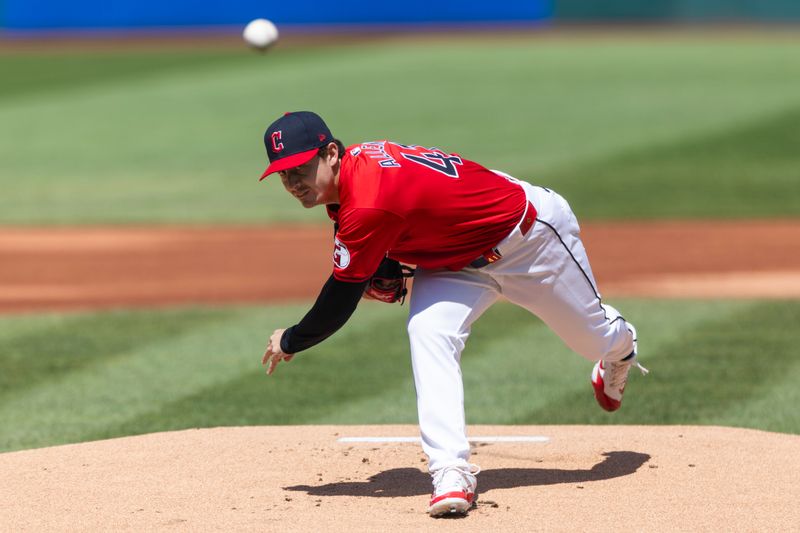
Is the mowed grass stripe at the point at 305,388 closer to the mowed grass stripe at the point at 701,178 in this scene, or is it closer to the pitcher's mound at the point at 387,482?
the pitcher's mound at the point at 387,482

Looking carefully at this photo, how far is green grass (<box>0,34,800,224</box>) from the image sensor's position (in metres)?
15.1

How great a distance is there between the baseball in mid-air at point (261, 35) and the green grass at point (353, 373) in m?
1.95

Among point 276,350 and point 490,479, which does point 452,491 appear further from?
point 276,350

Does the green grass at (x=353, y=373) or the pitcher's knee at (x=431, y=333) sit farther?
the green grass at (x=353, y=373)

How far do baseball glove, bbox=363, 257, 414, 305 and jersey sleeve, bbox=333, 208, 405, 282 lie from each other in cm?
37

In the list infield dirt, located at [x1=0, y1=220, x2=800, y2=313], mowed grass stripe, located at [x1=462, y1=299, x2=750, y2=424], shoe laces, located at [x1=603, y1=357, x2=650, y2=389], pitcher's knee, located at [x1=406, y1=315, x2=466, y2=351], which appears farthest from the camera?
infield dirt, located at [x1=0, y1=220, x2=800, y2=313]

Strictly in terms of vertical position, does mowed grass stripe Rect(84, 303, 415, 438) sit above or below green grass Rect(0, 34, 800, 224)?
above

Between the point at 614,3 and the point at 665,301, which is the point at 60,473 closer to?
the point at 665,301

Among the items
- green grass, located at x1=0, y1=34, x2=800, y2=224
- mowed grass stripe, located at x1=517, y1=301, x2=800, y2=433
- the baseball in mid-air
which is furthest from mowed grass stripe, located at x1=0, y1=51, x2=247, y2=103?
mowed grass stripe, located at x1=517, y1=301, x2=800, y2=433

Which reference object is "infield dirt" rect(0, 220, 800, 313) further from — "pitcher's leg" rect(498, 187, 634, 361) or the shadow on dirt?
"pitcher's leg" rect(498, 187, 634, 361)

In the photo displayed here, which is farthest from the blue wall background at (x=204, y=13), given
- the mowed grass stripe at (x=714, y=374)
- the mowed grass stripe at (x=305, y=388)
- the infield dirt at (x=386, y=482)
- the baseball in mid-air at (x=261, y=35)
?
the infield dirt at (x=386, y=482)

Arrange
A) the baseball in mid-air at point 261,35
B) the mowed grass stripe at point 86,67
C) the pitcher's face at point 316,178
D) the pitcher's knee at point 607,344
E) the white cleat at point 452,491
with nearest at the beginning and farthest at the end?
the white cleat at point 452,491
the pitcher's face at point 316,178
the pitcher's knee at point 607,344
the baseball in mid-air at point 261,35
the mowed grass stripe at point 86,67

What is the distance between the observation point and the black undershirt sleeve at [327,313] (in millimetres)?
5059

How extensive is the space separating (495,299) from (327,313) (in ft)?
2.40
